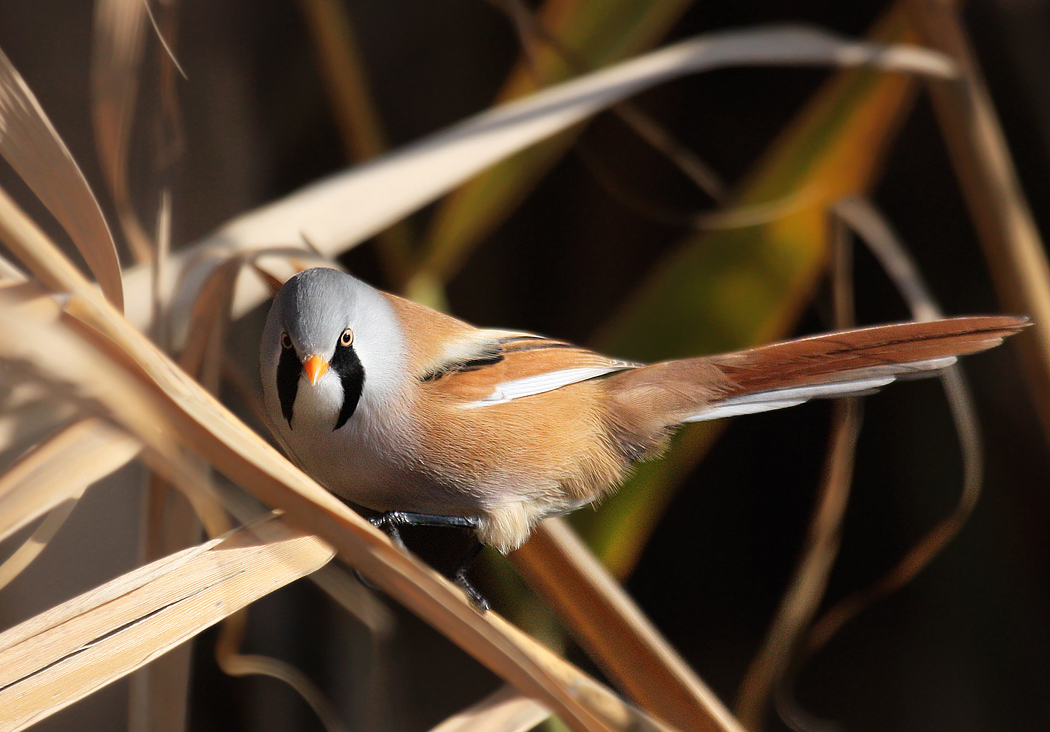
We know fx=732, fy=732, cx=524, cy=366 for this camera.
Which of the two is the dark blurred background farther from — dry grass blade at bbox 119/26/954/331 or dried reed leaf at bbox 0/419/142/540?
dried reed leaf at bbox 0/419/142/540

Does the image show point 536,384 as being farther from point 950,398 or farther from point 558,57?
point 558,57

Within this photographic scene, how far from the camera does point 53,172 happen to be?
1.69ft

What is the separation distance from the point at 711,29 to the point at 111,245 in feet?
4.64

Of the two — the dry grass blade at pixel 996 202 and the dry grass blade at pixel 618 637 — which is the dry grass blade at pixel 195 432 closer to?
the dry grass blade at pixel 618 637

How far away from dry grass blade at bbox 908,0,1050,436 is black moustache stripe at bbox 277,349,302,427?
95cm

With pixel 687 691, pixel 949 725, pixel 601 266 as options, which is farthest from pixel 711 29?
pixel 949 725

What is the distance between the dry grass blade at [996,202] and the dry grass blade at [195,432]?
0.87 metres

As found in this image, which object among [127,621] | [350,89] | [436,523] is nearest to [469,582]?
[436,523]

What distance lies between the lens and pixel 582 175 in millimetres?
1632

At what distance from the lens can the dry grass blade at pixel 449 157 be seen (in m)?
0.77

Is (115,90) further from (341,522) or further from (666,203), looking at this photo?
(666,203)

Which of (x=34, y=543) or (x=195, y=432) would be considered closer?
(x=195, y=432)

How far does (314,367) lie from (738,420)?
1.13 m

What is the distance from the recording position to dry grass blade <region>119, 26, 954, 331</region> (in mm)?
771
